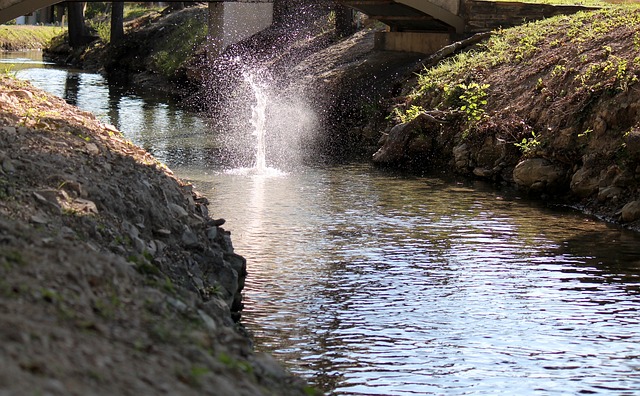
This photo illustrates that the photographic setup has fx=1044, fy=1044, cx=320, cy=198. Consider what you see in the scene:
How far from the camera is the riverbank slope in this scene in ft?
49.6

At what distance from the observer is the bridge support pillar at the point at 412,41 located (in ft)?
85.9

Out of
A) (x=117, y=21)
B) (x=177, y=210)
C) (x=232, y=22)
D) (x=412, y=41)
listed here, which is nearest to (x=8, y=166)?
(x=177, y=210)

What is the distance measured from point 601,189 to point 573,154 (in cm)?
119

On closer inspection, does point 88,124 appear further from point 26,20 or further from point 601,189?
point 26,20

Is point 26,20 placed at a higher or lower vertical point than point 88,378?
higher

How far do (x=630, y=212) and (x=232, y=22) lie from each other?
2313 centimetres

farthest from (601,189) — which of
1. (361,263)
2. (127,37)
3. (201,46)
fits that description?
(127,37)

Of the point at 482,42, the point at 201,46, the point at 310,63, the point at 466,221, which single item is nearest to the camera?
the point at 466,221

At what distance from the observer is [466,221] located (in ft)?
45.3

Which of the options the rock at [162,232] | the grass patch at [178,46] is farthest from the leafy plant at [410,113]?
the grass patch at [178,46]

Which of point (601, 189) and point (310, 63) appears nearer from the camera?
point (601, 189)

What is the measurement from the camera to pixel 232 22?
114ft

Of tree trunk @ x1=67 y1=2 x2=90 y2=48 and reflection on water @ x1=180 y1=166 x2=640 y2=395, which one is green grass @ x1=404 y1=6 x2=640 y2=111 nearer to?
reflection on water @ x1=180 y1=166 x2=640 y2=395

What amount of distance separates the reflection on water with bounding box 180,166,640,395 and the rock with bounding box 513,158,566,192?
57 centimetres
